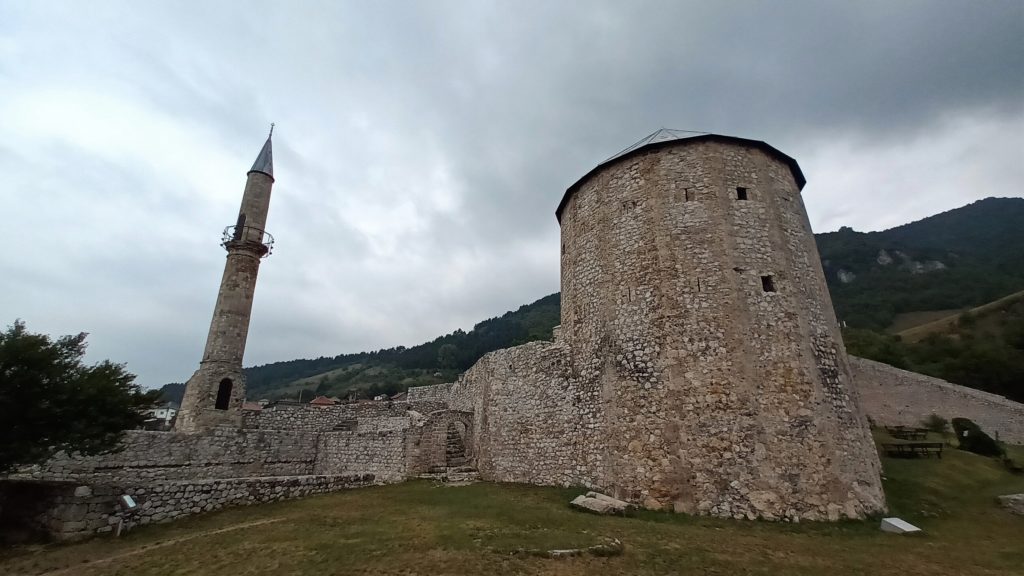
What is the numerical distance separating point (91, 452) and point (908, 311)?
104922mm

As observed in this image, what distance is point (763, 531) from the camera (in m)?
10.1

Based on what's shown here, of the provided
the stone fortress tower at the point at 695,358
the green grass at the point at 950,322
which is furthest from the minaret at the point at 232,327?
the green grass at the point at 950,322

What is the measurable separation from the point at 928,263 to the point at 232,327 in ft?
431

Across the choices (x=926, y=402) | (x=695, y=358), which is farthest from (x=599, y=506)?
(x=926, y=402)

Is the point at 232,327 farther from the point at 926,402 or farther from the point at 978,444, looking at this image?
the point at 926,402

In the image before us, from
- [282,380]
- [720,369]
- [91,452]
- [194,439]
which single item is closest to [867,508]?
[720,369]

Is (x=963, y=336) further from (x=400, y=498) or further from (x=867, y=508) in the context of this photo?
(x=400, y=498)


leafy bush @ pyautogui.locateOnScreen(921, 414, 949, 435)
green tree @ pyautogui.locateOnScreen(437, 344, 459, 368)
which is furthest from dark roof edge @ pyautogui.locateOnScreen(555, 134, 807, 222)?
green tree @ pyautogui.locateOnScreen(437, 344, 459, 368)

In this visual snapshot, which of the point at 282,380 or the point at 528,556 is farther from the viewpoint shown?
the point at 282,380

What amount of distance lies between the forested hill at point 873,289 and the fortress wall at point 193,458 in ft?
150

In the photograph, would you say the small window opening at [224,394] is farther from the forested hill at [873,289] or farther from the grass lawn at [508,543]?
the forested hill at [873,289]

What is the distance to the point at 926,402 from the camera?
29.4m

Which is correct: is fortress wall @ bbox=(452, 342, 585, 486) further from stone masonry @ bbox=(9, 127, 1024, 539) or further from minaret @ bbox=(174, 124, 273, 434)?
minaret @ bbox=(174, 124, 273, 434)

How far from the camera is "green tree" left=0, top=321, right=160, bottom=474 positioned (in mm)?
9359
